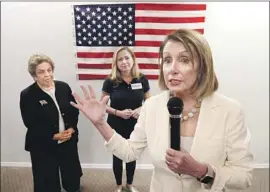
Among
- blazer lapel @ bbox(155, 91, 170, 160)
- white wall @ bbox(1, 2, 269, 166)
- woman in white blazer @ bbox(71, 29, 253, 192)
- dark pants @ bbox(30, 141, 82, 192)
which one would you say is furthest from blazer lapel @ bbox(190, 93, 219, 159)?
dark pants @ bbox(30, 141, 82, 192)

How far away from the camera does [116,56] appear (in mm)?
1623

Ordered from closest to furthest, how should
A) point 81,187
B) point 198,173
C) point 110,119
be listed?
point 198,173, point 110,119, point 81,187

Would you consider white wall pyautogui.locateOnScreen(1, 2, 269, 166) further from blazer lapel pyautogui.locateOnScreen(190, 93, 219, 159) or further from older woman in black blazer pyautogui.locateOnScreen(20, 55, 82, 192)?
blazer lapel pyautogui.locateOnScreen(190, 93, 219, 159)

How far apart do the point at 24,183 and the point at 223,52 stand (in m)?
1.51

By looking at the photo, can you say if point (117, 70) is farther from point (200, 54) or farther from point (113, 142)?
point (200, 54)

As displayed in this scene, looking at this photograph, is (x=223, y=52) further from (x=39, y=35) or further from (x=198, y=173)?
(x=39, y=35)

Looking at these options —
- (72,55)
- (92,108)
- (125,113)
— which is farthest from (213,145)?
(72,55)

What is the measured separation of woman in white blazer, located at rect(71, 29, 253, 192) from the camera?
964mm

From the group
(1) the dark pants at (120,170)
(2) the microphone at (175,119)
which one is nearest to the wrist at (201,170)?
(2) the microphone at (175,119)

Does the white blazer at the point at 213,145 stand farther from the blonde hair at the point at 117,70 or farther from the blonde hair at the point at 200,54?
the blonde hair at the point at 117,70

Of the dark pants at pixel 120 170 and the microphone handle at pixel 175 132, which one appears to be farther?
the dark pants at pixel 120 170

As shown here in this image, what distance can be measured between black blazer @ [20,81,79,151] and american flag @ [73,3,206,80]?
211 mm

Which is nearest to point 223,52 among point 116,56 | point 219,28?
point 219,28

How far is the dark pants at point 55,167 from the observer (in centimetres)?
156
